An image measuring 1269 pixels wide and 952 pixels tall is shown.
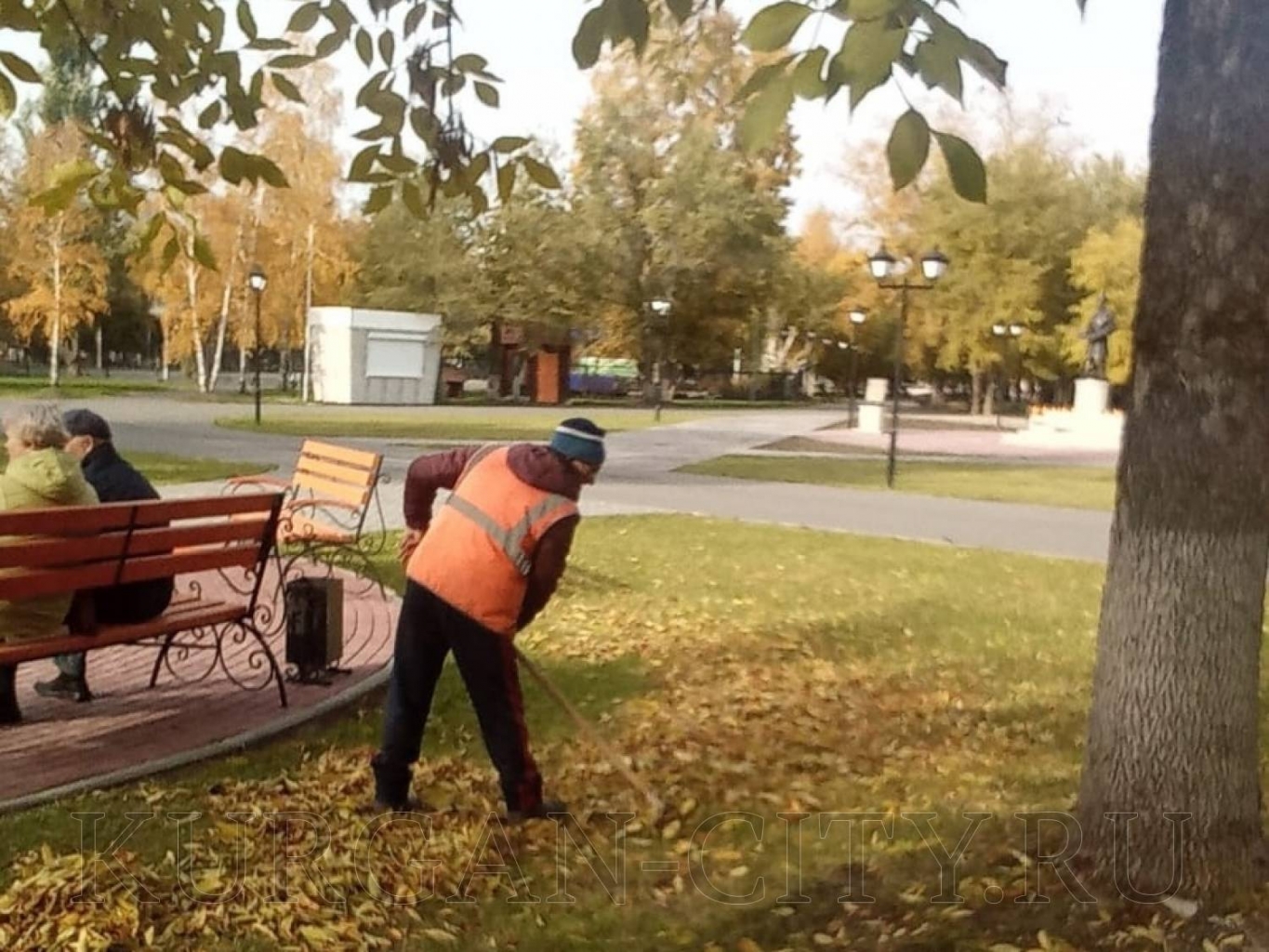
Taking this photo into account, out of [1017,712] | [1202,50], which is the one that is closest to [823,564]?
[1017,712]

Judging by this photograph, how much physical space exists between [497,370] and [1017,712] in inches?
1899

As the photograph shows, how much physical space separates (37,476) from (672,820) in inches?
109

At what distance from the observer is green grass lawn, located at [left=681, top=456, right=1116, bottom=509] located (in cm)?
1827

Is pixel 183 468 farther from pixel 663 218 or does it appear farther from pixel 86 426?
pixel 663 218

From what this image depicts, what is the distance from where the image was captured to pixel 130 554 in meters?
5.07

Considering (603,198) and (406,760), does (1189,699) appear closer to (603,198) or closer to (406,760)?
(406,760)

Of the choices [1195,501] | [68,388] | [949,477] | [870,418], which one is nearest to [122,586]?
[1195,501]

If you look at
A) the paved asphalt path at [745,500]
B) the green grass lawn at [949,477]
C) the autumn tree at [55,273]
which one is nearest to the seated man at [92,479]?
the paved asphalt path at [745,500]

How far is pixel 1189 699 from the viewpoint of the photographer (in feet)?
12.8

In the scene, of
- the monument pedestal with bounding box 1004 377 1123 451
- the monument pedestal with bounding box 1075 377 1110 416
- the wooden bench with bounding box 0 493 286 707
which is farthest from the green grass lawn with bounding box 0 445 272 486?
the monument pedestal with bounding box 1075 377 1110 416

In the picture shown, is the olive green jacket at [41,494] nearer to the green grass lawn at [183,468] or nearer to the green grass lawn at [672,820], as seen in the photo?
the green grass lawn at [672,820]

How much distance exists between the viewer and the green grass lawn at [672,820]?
367 cm

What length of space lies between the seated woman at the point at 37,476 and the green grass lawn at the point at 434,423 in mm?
16253

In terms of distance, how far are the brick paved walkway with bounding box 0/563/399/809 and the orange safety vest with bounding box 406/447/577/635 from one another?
1.40m
